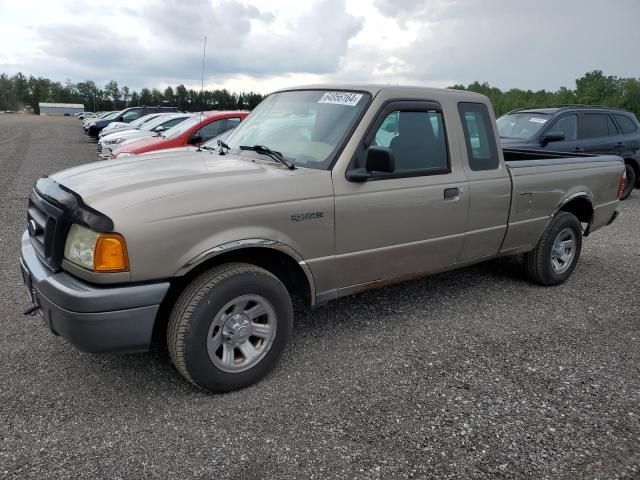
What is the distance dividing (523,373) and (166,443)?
2363 millimetres

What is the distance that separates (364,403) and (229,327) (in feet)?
3.09

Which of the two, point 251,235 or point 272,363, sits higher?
point 251,235

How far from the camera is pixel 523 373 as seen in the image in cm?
350

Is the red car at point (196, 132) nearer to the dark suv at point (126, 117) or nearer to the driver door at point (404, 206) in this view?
the driver door at point (404, 206)

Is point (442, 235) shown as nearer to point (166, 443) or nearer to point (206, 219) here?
point (206, 219)

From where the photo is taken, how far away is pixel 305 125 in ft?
12.5

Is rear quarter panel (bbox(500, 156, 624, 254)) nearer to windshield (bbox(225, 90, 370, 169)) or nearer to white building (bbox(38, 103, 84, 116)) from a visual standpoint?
windshield (bbox(225, 90, 370, 169))

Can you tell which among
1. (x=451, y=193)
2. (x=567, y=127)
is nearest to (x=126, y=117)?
(x=567, y=127)

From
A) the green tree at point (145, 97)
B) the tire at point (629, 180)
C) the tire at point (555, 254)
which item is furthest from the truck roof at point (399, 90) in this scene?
the green tree at point (145, 97)

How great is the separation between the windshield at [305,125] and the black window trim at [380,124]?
135mm

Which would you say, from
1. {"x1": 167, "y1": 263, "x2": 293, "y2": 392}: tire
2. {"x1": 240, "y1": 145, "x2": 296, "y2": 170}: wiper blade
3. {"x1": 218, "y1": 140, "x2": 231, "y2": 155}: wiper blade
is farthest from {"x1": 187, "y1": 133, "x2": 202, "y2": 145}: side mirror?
{"x1": 167, "y1": 263, "x2": 293, "y2": 392}: tire

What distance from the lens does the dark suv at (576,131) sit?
30.0 feet

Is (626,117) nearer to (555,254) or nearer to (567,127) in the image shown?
(567,127)

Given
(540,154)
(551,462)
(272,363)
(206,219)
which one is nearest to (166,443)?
(272,363)
